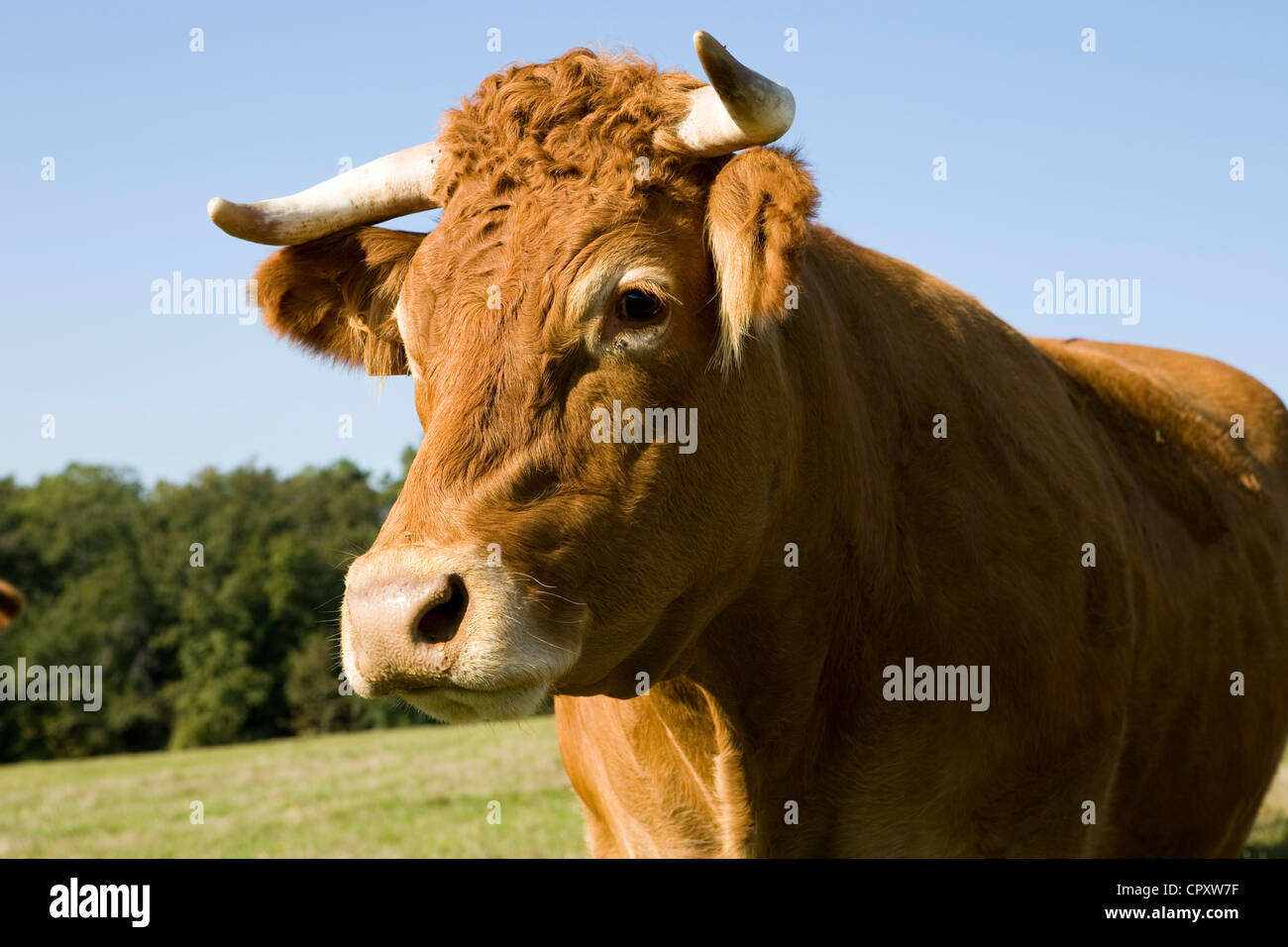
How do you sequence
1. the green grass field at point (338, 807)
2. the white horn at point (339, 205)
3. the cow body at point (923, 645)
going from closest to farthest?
1. the cow body at point (923, 645)
2. the white horn at point (339, 205)
3. the green grass field at point (338, 807)

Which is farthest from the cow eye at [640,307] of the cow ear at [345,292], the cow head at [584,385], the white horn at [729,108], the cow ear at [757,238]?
the cow ear at [345,292]

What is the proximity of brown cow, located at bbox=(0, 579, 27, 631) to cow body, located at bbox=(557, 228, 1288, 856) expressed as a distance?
Answer: 285 inches

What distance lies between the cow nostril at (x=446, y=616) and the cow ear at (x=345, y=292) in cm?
154

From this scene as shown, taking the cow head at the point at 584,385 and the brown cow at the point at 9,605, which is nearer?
the cow head at the point at 584,385

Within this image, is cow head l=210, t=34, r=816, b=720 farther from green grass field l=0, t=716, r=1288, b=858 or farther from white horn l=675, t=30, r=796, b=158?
green grass field l=0, t=716, r=1288, b=858

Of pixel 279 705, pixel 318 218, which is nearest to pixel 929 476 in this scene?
pixel 318 218

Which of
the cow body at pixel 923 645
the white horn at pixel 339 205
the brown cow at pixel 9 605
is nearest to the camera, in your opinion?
the cow body at pixel 923 645

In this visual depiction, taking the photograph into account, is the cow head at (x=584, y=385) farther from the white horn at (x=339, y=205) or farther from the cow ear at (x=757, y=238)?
the white horn at (x=339, y=205)

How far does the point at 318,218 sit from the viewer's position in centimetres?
357

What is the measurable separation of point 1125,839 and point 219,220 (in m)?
3.86

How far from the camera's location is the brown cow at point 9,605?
9.66 meters

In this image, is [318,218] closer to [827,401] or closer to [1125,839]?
Answer: [827,401]

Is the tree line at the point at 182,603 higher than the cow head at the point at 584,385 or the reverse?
the reverse

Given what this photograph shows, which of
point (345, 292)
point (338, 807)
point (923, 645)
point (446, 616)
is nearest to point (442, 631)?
point (446, 616)
